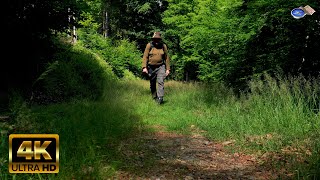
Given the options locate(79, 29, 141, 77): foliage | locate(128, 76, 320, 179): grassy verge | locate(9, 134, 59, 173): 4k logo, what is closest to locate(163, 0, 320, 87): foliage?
locate(128, 76, 320, 179): grassy verge

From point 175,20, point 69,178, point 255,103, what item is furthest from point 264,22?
point 175,20

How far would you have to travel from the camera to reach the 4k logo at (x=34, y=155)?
2846 mm

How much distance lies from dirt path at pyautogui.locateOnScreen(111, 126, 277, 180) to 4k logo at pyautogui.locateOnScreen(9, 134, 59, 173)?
2.45ft

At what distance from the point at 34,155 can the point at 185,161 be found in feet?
6.40

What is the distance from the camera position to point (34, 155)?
2.82 m

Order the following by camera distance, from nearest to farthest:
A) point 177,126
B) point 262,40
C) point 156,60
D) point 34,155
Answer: point 34,155 → point 177,126 → point 262,40 → point 156,60

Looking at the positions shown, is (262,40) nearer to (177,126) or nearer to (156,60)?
(156,60)

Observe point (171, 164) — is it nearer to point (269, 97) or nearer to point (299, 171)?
point (299, 171)

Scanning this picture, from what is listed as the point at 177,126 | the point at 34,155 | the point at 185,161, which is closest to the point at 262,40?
the point at 177,126

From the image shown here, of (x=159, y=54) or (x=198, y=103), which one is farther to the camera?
(x=159, y=54)

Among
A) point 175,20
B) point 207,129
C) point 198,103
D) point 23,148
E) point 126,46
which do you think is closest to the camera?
point 23,148

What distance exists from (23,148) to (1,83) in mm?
5362

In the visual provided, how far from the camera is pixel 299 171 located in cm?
329

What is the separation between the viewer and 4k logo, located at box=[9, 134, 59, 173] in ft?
9.34
